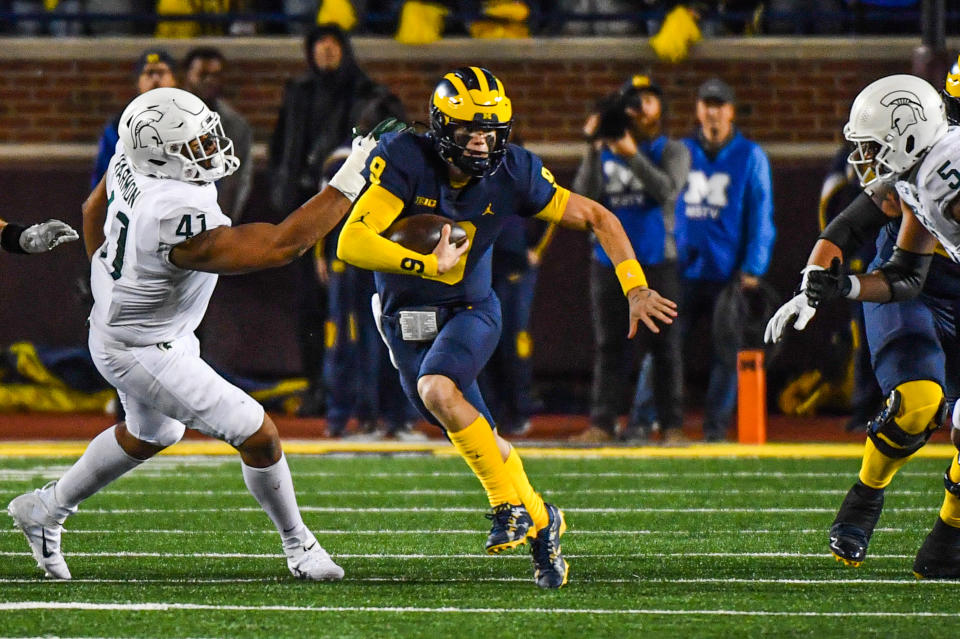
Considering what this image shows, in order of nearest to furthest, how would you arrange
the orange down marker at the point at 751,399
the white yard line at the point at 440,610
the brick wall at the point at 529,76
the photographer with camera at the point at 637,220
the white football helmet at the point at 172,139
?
the white yard line at the point at 440,610, the white football helmet at the point at 172,139, the photographer with camera at the point at 637,220, the orange down marker at the point at 751,399, the brick wall at the point at 529,76

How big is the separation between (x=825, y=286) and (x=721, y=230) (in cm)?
432

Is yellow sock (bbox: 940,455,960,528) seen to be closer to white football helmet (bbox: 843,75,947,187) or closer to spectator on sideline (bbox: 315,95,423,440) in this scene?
white football helmet (bbox: 843,75,947,187)

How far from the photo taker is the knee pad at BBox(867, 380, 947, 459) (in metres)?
5.28

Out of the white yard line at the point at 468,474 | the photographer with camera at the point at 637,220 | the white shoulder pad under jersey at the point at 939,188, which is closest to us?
the white shoulder pad under jersey at the point at 939,188

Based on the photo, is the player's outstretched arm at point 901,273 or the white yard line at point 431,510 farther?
the white yard line at point 431,510

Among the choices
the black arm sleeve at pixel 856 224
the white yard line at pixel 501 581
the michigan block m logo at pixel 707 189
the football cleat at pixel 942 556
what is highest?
the black arm sleeve at pixel 856 224

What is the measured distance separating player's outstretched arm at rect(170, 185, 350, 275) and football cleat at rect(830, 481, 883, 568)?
190cm

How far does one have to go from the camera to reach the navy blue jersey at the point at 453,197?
18.1ft

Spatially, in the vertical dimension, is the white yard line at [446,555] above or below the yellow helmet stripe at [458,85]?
below

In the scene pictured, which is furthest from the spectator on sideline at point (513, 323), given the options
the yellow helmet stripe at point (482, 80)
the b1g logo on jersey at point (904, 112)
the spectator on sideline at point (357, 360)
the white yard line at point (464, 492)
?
the b1g logo on jersey at point (904, 112)

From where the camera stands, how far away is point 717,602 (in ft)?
15.5

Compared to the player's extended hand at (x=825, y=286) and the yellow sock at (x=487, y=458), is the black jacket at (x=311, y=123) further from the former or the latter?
the player's extended hand at (x=825, y=286)

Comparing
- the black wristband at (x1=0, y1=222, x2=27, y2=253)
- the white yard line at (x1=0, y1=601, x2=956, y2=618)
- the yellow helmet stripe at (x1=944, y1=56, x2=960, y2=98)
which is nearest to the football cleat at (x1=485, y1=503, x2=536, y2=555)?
the white yard line at (x1=0, y1=601, x2=956, y2=618)

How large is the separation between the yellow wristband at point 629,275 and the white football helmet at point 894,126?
75 centimetres
